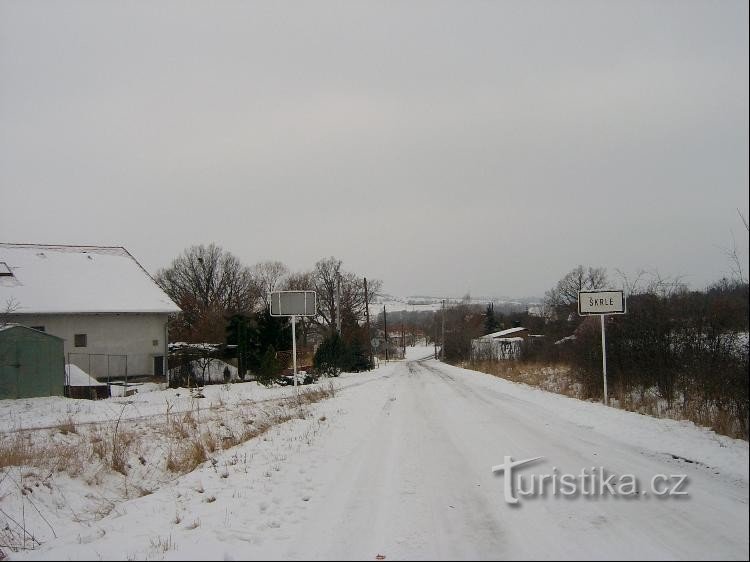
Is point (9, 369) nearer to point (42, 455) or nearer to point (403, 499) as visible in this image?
point (42, 455)

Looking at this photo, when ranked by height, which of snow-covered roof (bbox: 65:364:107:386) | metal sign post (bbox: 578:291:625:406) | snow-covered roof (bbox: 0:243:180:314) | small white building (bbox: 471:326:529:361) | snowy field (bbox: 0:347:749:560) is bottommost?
small white building (bbox: 471:326:529:361)

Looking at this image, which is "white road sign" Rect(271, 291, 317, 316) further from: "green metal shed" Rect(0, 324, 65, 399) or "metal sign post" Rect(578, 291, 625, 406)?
"metal sign post" Rect(578, 291, 625, 406)

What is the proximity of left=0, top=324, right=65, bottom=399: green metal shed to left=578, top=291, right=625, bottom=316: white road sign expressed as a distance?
2069 centimetres

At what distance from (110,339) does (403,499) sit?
31.5m

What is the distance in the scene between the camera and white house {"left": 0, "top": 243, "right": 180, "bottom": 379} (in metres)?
31.1

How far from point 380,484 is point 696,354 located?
457cm

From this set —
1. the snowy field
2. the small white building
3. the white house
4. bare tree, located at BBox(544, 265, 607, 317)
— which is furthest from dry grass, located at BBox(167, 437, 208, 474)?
the small white building

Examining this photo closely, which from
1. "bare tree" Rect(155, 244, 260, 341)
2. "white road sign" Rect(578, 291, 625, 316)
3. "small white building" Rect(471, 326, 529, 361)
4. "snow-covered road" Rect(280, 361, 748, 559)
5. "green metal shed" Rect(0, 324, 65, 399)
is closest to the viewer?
"snow-covered road" Rect(280, 361, 748, 559)

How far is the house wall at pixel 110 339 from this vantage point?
1230 inches

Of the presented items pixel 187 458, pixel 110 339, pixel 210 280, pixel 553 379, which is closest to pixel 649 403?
pixel 187 458

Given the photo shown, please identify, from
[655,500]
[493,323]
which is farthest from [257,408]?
[493,323]

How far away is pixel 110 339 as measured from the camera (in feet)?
107

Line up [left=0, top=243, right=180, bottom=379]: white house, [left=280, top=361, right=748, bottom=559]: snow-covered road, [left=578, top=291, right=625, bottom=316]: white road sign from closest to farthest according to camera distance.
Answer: [left=280, top=361, right=748, bottom=559]: snow-covered road
[left=578, top=291, right=625, bottom=316]: white road sign
[left=0, top=243, right=180, bottom=379]: white house

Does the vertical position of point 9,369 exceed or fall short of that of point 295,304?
it falls short
